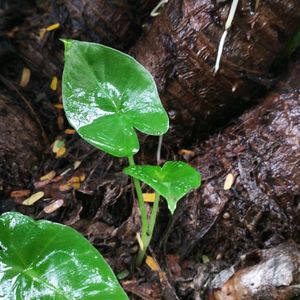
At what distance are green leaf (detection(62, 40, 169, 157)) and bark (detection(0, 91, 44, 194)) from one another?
1.43ft

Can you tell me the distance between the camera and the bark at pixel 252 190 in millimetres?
1174

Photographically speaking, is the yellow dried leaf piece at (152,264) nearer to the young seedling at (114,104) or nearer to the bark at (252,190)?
the bark at (252,190)

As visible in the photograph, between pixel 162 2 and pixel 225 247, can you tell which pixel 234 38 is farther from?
pixel 225 247

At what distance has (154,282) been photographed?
1166mm

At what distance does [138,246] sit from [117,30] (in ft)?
2.22

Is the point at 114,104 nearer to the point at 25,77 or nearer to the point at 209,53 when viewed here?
the point at 209,53

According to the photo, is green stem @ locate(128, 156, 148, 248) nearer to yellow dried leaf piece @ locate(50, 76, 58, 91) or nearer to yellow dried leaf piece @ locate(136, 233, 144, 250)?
yellow dried leaf piece @ locate(136, 233, 144, 250)

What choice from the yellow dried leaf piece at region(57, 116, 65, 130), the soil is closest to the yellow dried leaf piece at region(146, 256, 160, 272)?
the soil

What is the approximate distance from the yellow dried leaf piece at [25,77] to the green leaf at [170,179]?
28.7 inches

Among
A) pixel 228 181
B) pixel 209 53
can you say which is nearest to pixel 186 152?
pixel 228 181

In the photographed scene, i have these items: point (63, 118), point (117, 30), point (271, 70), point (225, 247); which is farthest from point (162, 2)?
point (225, 247)

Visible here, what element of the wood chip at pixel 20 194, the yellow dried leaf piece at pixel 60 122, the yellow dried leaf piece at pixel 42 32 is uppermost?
the yellow dried leaf piece at pixel 42 32

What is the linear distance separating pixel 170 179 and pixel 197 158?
40 centimetres

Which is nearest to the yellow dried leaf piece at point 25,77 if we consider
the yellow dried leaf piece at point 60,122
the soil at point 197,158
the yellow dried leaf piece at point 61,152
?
the soil at point 197,158
